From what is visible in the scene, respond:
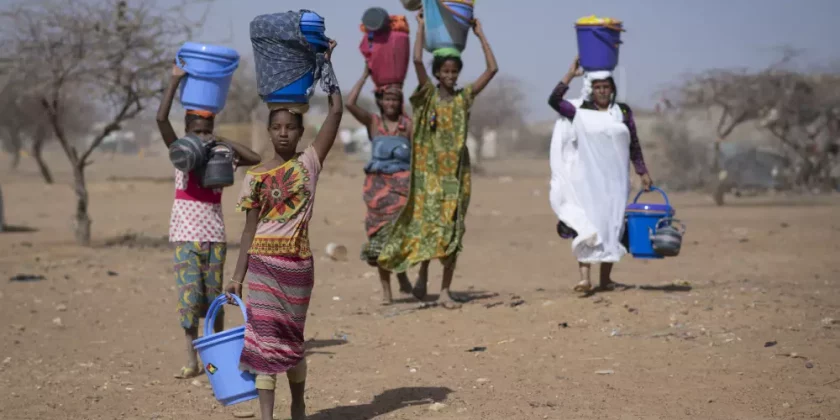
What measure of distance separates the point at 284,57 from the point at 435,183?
346cm

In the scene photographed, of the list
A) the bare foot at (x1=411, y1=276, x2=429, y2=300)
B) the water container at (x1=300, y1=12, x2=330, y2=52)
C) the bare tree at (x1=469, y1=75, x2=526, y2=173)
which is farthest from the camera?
the bare tree at (x1=469, y1=75, x2=526, y2=173)

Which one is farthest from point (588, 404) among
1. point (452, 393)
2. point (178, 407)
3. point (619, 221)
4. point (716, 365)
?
point (619, 221)

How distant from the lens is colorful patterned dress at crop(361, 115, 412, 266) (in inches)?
331

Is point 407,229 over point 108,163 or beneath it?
over

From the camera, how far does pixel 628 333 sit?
23.2 ft

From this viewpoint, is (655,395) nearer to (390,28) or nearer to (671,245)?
(671,245)

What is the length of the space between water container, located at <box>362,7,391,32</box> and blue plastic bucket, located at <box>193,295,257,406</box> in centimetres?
410

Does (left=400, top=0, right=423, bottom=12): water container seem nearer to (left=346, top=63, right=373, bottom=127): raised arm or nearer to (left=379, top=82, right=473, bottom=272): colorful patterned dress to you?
(left=346, top=63, right=373, bottom=127): raised arm

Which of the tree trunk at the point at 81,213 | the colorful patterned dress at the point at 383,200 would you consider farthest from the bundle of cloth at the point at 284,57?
the tree trunk at the point at 81,213

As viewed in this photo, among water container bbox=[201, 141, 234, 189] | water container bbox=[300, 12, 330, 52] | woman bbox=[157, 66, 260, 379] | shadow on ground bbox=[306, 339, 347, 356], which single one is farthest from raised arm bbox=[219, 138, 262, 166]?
water container bbox=[300, 12, 330, 52]

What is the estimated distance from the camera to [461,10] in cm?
804

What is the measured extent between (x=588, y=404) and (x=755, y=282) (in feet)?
14.9

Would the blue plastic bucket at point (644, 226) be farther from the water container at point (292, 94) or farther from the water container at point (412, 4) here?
the water container at point (292, 94)

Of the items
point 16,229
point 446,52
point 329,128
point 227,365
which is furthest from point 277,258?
point 16,229
